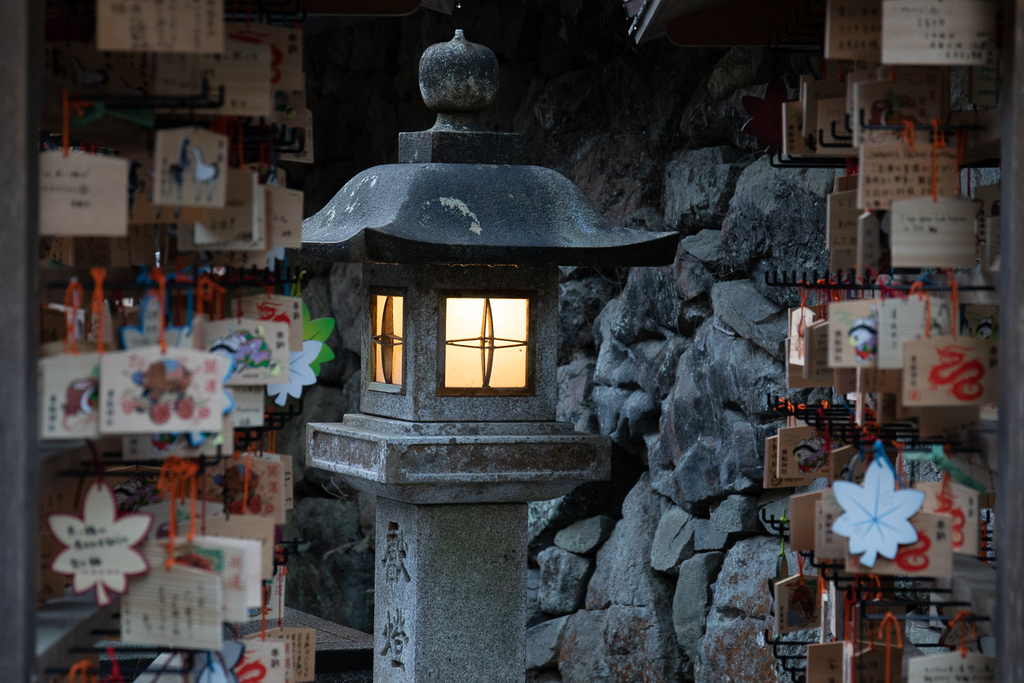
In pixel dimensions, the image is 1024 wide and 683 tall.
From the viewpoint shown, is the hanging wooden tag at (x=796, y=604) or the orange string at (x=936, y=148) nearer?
the orange string at (x=936, y=148)

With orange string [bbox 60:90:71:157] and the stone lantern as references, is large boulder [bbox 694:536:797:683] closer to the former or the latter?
the stone lantern

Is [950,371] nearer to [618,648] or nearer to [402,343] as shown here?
[402,343]

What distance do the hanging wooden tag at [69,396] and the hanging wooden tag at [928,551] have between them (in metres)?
1.52

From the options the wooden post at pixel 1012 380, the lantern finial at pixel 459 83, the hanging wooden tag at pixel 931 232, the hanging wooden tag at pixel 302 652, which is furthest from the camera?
the lantern finial at pixel 459 83

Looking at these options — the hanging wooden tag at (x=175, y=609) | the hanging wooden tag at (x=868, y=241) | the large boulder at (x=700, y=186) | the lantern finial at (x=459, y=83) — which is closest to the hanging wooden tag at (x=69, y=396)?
the hanging wooden tag at (x=175, y=609)

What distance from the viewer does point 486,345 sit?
4.23 m

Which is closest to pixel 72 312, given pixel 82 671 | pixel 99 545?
pixel 99 545

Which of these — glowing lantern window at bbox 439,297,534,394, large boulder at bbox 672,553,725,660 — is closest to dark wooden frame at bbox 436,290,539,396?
glowing lantern window at bbox 439,297,534,394

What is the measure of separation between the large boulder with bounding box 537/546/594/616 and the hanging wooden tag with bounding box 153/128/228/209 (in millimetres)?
4314

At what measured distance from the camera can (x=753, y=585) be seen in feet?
16.7

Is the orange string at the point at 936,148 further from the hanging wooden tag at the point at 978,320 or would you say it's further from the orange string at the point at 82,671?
the orange string at the point at 82,671

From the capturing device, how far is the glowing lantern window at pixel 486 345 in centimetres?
419

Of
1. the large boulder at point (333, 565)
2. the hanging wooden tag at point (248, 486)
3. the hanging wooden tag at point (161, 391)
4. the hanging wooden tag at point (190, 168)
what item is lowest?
the large boulder at point (333, 565)

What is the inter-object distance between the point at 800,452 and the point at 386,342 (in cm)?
172
